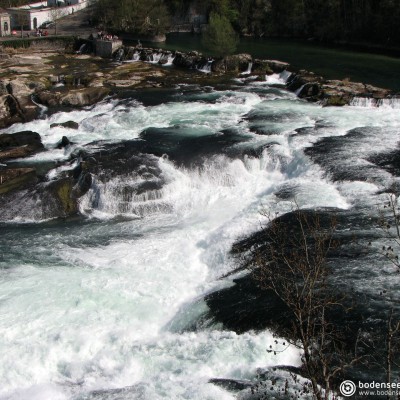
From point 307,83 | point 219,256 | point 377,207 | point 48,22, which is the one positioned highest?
point 48,22

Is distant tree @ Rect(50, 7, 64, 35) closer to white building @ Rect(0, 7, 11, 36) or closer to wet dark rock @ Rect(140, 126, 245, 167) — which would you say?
white building @ Rect(0, 7, 11, 36)

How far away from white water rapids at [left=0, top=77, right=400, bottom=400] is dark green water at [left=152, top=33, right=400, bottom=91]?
14.5m

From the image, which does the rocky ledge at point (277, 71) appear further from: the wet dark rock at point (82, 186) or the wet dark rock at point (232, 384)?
the wet dark rock at point (232, 384)

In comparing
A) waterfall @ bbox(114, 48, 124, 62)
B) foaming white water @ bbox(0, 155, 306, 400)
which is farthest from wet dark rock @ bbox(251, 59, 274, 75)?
foaming white water @ bbox(0, 155, 306, 400)

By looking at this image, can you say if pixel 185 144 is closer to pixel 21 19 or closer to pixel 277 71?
pixel 277 71

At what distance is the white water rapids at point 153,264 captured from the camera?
14.6m

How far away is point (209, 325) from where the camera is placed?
1616cm

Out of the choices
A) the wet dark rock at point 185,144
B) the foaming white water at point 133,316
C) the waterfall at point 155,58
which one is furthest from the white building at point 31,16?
the foaming white water at point 133,316

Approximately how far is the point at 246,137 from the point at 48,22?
67395mm

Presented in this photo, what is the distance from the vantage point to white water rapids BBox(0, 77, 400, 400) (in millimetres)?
14617

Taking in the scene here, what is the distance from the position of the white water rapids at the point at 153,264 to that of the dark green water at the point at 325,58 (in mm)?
14547

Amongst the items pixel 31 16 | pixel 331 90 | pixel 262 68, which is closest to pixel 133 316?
pixel 331 90

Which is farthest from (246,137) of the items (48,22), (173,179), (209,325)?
(48,22)

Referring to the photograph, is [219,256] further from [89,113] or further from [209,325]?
[89,113]
